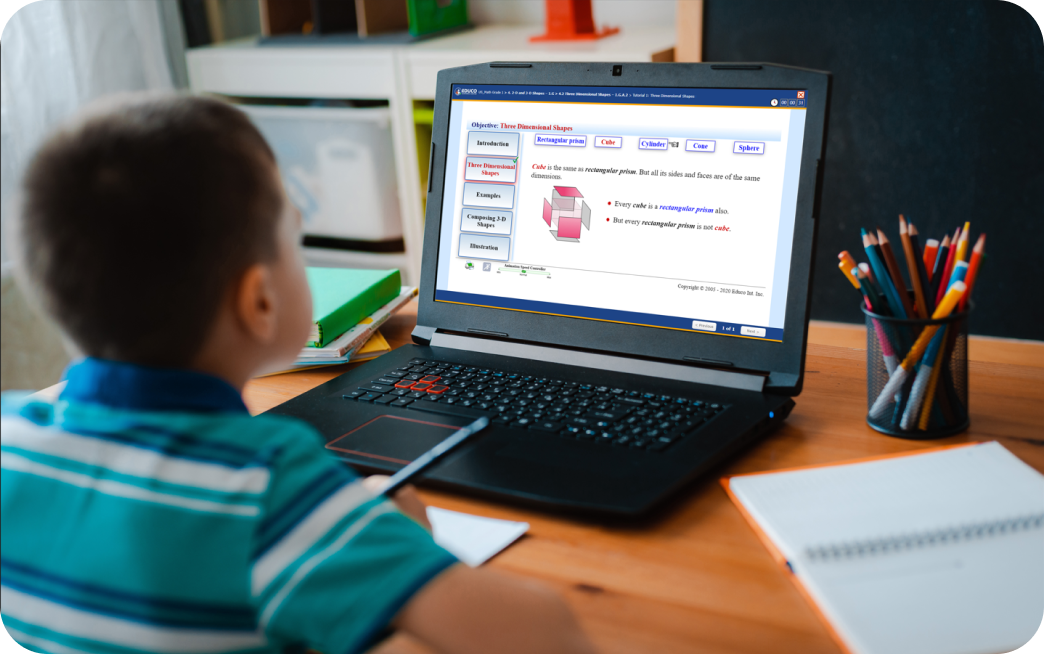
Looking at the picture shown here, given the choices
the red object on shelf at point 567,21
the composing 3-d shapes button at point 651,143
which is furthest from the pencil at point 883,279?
the red object on shelf at point 567,21

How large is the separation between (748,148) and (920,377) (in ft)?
0.84

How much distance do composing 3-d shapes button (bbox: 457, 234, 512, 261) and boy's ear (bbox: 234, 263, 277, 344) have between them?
443 mm

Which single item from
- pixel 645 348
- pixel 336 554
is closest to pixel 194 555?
pixel 336 554

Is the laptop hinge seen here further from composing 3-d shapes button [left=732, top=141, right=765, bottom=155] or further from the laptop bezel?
composing 3-d shapes button [left=732, top=141, right=765, bottom=155]

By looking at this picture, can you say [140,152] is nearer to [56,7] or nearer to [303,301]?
[303,301]

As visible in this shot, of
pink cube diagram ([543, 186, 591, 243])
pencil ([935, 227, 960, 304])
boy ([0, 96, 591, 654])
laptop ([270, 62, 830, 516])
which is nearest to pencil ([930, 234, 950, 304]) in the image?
pencil ([935, 227, 960, 304])

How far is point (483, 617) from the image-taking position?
44 centimetres

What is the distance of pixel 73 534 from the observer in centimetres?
45

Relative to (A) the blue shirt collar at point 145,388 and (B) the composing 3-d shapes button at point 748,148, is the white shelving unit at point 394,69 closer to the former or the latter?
(B) the composing 3-d shapes button at point 748,148

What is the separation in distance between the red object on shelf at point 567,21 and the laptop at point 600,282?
109cm

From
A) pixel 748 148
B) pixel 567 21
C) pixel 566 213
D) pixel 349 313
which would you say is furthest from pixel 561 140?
pixel 567 21

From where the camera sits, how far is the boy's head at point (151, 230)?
45cm

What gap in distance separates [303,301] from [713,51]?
1182mm

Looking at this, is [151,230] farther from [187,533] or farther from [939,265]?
[939,265]
